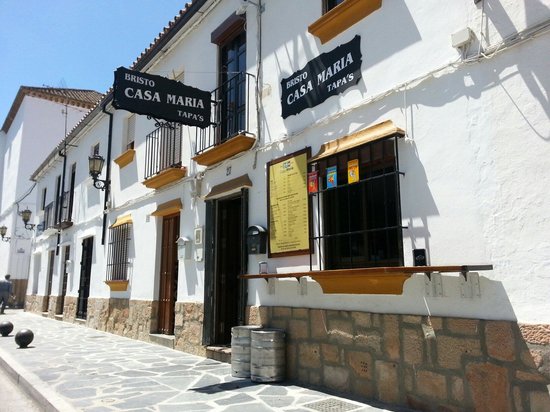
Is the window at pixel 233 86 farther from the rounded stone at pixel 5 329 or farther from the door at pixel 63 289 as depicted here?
the door at pixel 63 289

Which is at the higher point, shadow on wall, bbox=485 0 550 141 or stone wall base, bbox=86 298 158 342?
shadow on wall, bbox=485 0 550 141

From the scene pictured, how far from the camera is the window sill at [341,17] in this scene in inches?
184

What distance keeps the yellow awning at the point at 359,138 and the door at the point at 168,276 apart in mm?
4149

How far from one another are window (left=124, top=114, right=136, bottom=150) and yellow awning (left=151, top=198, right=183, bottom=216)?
8.98 feet

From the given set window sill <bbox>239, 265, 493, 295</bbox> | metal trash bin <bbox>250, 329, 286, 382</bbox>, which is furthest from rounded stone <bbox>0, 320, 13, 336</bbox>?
window sill <bbox>239, 265, 493, 295</bbox>

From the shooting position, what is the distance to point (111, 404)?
4.30 metres

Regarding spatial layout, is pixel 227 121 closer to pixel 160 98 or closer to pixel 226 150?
pixel 226 150

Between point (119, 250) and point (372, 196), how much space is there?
23.3 ft

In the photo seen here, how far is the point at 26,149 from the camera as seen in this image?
22.5 meters

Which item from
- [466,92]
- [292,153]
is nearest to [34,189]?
[292,153]

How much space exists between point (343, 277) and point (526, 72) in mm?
2273

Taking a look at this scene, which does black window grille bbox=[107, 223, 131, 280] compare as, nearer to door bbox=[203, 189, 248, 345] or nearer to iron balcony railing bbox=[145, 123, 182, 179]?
iron balcony railing bbox=[145, 123, 182, 179]

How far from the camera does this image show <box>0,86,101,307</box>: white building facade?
72.2 feet

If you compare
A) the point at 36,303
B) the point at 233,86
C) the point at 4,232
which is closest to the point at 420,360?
the point at 233,86
